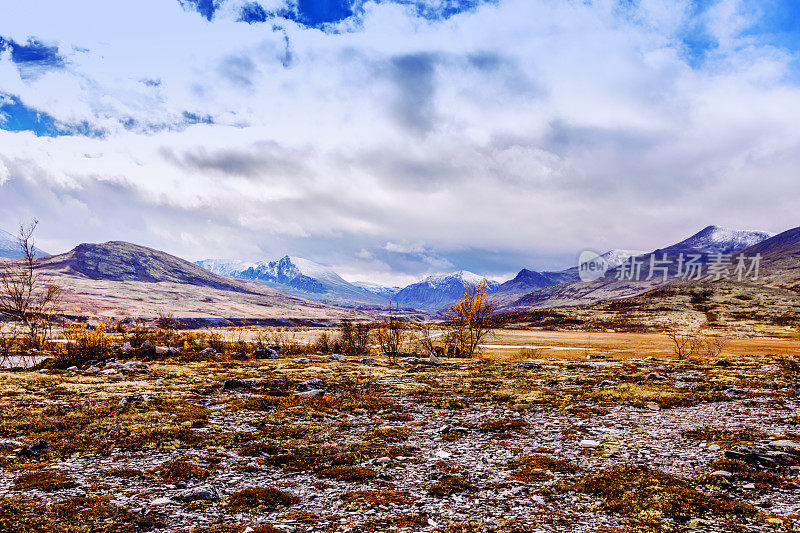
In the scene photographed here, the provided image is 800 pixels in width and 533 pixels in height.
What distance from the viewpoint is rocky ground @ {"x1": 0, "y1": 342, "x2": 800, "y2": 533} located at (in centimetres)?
809

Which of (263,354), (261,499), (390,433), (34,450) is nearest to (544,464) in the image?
(390,433)

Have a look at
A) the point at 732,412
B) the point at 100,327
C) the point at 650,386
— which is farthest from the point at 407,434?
the point at 100,327

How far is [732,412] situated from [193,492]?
69.2 ft

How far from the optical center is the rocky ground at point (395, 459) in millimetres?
8094

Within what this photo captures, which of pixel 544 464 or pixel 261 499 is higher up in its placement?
pixel 544 464

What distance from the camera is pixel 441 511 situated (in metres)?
8.52

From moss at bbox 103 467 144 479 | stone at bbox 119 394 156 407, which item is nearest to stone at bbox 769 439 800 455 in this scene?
moss at bbox 103 467 144 479

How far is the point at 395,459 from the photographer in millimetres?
12078

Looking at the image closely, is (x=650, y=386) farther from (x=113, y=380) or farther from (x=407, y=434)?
(x=113, y=380)

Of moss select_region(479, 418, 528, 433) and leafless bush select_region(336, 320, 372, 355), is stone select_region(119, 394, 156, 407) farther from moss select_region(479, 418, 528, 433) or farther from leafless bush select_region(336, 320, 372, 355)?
leafless bush select_region(336, 320, 372, 355)

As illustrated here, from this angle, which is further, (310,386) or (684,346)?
(684,346)

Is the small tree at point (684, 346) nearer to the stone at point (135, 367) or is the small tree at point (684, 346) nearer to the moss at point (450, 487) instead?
the moss at point (450, 487)

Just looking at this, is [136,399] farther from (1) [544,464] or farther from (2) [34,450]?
(1) [544,464]

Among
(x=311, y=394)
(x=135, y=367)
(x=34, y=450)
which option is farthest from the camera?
(x=135, y=367)
